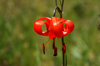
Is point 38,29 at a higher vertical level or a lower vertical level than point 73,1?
lower

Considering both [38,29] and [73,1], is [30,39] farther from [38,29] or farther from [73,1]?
[73,1]

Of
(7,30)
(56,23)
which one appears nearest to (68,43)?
(7,30)

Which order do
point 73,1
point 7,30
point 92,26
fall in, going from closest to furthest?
point 7,30
point 92,26
point 73,1

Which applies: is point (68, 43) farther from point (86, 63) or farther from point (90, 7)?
point (90, 7)

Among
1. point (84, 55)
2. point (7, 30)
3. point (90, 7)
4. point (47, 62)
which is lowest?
point (47, 62)

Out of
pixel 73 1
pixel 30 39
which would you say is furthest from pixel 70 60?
pixel 73 1

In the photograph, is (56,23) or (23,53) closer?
(56,23)

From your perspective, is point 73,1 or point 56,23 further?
point 73,1

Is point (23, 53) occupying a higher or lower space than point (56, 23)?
lower

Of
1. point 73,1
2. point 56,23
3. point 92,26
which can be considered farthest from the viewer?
point 73,1
